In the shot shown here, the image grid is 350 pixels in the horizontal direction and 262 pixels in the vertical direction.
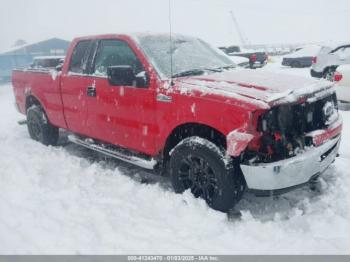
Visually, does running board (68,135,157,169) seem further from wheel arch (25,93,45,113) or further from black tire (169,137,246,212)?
wheel arch (25,93,45,113)

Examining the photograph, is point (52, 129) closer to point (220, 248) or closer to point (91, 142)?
point (91, 142)

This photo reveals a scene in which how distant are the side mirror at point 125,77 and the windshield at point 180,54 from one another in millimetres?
211

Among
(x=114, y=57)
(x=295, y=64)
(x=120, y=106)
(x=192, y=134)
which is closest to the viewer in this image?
(x=192, y=134)

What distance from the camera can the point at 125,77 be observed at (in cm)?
408

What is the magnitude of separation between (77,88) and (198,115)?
2.29 m

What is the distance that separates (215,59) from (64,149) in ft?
10.2

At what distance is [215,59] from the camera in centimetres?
497

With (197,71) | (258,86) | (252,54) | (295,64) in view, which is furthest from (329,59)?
(258,86)

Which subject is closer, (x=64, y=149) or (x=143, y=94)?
(x=143, y=94)

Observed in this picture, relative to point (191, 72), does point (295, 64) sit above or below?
below

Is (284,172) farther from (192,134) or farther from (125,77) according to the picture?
(125,77)

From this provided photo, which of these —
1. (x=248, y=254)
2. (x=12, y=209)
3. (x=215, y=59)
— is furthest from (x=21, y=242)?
(x=215, y=59)

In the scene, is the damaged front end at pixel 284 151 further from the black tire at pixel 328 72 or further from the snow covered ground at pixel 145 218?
the black tire at pixel 328 72

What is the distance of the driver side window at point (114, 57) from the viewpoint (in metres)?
4.45
